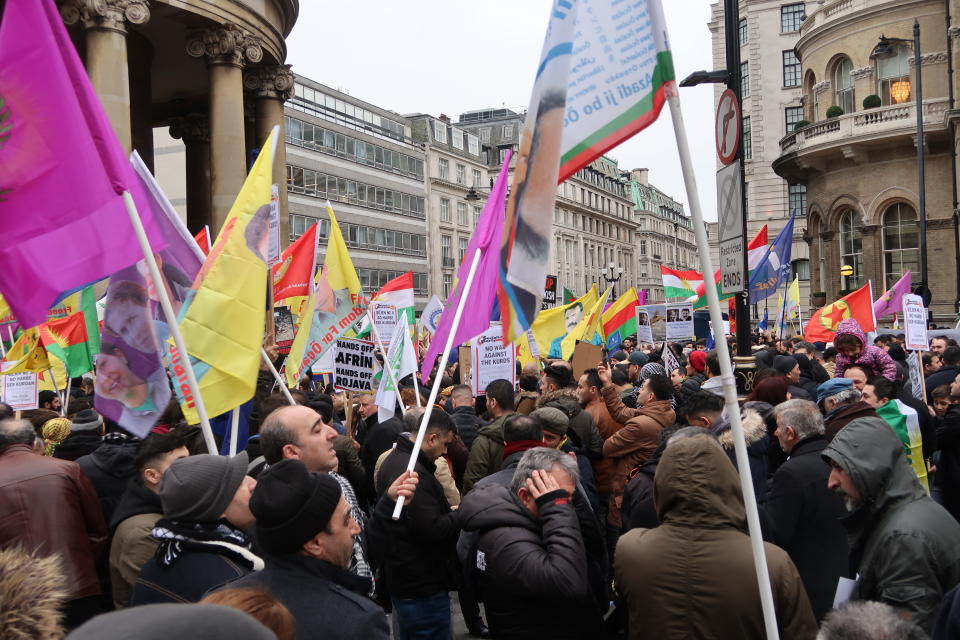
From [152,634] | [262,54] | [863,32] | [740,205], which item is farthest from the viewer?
[863,32]

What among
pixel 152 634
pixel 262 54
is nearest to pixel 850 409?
pixel 152 634

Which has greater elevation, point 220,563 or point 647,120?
point 647,120

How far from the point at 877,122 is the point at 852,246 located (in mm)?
5313

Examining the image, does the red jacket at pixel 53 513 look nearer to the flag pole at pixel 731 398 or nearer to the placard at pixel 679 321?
the flag pole at pixel 731 398

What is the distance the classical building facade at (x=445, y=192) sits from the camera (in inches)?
2859

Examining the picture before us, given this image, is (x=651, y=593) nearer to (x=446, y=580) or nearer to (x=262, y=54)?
(x=446, y=580)

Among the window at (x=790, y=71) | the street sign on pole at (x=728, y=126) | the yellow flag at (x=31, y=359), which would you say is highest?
the window at (x=790, y=71)

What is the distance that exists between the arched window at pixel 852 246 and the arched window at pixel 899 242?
3.56 feet

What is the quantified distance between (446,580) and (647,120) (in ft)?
10.6

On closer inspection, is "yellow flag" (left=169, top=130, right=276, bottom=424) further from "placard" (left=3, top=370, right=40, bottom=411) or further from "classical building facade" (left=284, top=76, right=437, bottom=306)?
"classical building facade" (left=284, top=76, right=437, bottom=306)

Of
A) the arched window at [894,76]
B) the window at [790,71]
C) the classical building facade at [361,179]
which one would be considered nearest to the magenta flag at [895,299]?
the arched window at [894,76]

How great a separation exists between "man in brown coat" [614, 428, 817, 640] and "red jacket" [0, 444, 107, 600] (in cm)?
350

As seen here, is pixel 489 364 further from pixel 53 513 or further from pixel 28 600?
pixel 28 600

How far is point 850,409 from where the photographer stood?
6035 mm
